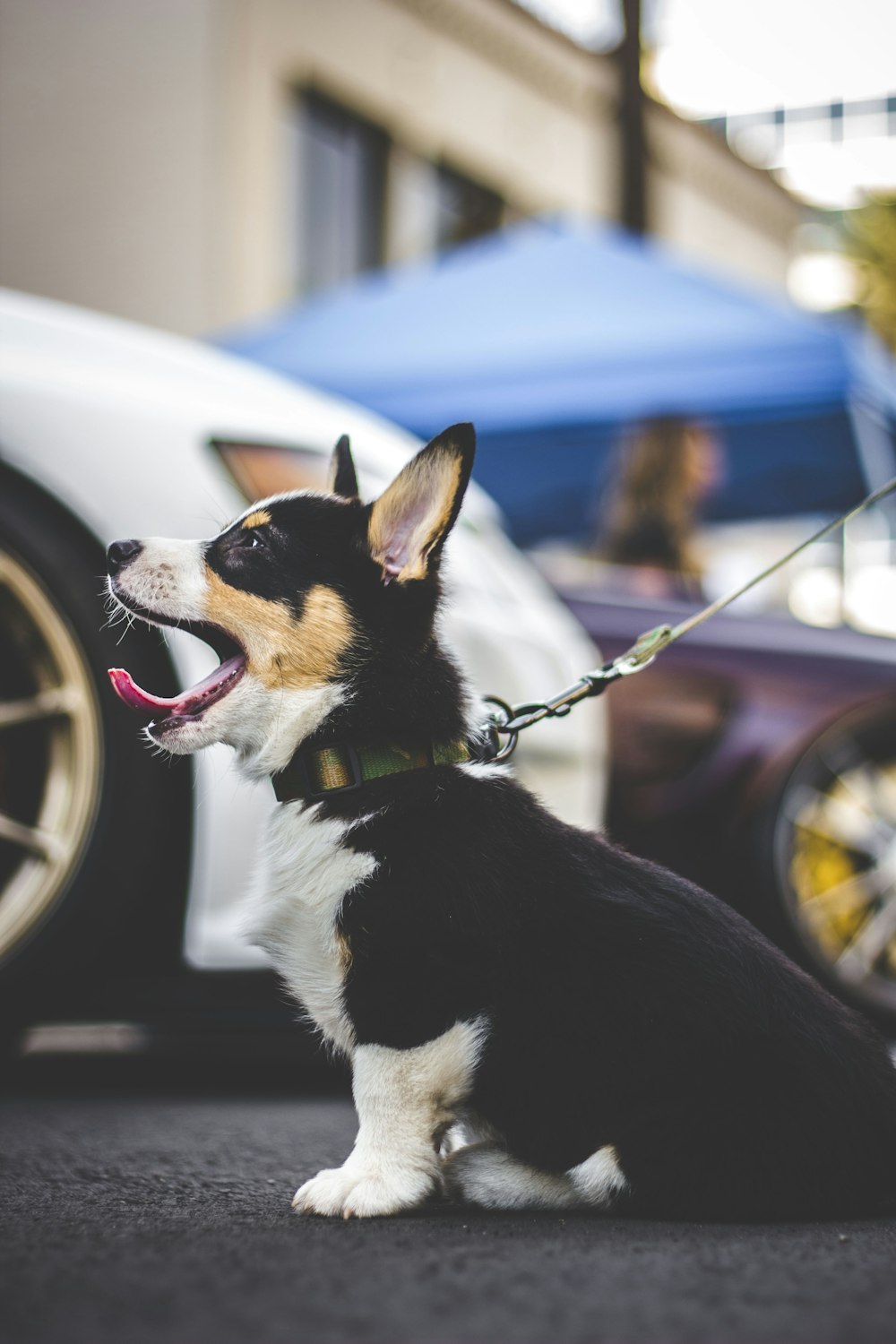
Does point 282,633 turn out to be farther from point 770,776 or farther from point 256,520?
point 770,776

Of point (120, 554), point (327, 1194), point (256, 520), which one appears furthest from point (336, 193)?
point (327, 1194)

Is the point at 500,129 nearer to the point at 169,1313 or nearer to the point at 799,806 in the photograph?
the point at 799,806

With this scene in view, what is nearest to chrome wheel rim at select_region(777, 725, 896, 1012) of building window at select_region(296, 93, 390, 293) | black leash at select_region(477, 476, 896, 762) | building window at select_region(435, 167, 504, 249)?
black leash at select_region(477, 476, 896, 762)

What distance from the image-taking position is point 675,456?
6.35m

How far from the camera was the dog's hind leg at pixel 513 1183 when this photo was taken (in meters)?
2.08

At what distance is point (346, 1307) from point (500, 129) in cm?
1644

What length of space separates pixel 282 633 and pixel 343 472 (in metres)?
0.46

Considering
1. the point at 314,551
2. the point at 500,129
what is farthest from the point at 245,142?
the point at 314,551

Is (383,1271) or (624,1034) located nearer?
(383,1271)

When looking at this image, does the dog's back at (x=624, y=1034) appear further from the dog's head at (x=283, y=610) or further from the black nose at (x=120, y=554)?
the black nose at (x=120, y=554)

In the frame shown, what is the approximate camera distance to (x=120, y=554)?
2.35 m

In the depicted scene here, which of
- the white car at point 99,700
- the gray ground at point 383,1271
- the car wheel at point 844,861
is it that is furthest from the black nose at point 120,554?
the car wheel at point 844,861

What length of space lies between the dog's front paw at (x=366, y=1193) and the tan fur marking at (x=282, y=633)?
2.57ft

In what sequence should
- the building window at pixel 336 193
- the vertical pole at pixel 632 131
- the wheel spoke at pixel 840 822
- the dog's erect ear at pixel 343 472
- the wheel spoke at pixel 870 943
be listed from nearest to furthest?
the dog's erect ear at pixel 343 472 → the wheel spoke at pixel 870 943 → the wheel spoke at pixel 840 822 → the vertical pole at pixel 632 131 → the building window at pixel 336 193
